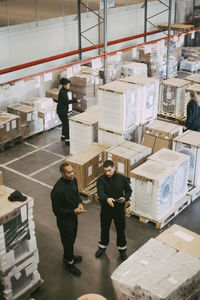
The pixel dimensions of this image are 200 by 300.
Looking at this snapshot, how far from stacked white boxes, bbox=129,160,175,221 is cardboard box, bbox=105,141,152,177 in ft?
1.21

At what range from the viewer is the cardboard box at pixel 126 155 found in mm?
8383

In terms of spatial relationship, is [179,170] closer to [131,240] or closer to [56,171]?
[131,240]

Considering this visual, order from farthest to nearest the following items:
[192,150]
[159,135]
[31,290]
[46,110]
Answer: [46,110]
[159,135]
[192,150]
[31,290]

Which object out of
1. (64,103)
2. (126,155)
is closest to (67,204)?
(126,155)

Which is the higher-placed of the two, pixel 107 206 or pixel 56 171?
pixel 107 206

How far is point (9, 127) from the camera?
1120 cm

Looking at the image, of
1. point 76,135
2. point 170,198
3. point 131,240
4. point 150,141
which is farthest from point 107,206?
point 76,135

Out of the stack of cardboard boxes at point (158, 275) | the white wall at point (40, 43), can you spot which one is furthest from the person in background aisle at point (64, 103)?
the stack of cardboard boxes at point (158, 275)

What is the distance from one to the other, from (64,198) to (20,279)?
1.30 m

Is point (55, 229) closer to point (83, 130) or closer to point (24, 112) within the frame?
point (83, 130)

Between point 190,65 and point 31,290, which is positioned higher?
point 190,65

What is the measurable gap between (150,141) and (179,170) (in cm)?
151

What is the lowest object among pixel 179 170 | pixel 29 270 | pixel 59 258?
pixel 59 258

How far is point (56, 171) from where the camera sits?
10133 mm
